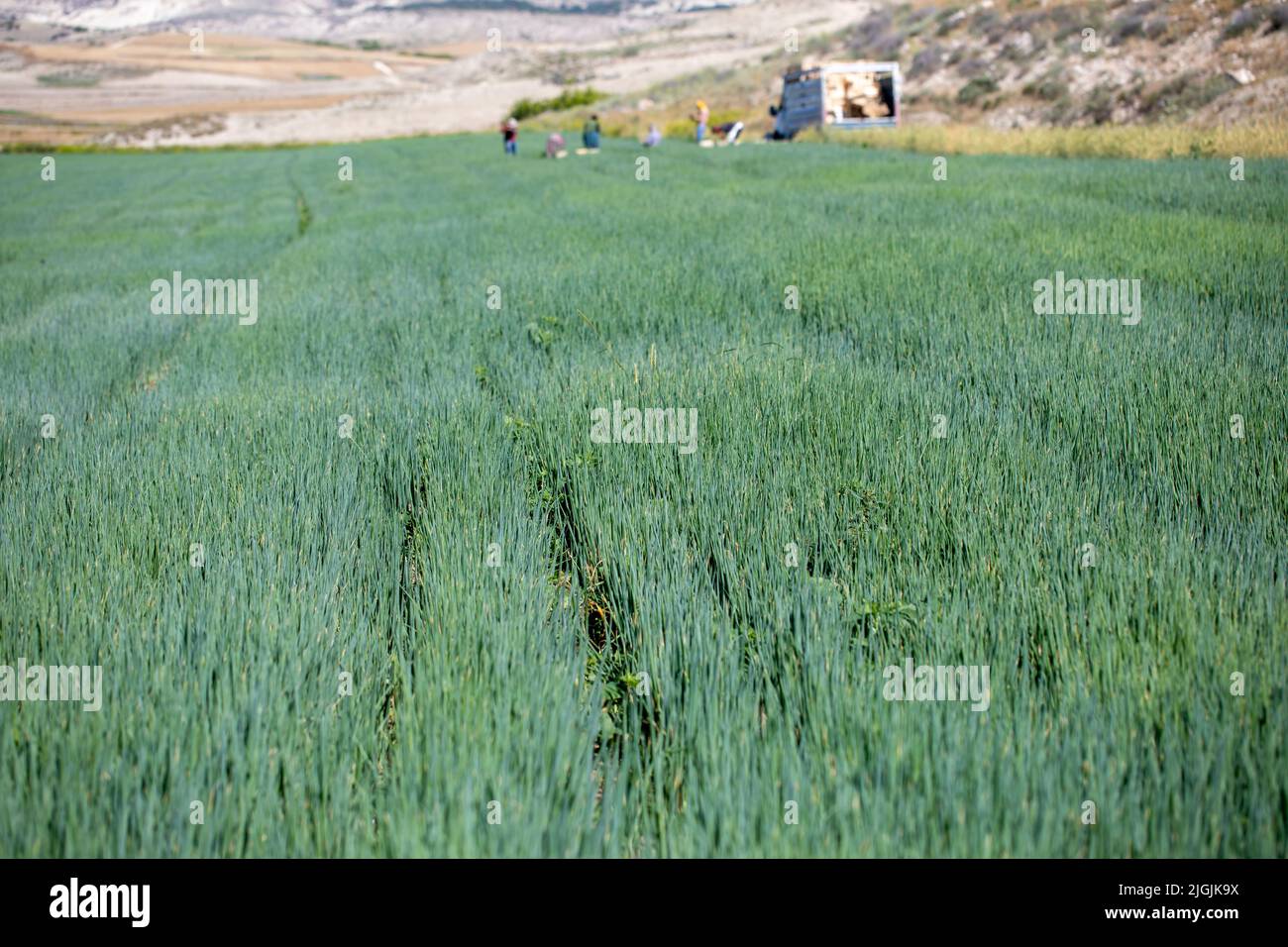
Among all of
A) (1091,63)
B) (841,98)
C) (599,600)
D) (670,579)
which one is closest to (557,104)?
(841,98)

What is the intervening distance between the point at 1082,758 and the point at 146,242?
13524 mm

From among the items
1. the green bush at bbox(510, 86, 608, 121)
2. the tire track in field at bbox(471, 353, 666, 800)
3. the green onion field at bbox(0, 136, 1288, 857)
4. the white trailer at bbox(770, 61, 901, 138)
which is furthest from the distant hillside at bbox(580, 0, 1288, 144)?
the tire track in field at bbox(471, 353, 666, 800)

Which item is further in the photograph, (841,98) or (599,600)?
(841,98)

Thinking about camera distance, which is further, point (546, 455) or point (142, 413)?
point (142, 413)

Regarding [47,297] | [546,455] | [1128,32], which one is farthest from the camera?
[1128,32]

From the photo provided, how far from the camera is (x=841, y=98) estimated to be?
93.1 feet

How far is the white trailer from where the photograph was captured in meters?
27.7

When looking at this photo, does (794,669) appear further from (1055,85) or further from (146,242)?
(1055,85)

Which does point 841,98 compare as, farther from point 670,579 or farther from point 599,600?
point 670,579

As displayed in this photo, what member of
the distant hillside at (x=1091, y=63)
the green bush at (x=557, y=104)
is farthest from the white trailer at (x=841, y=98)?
the green bush at (x=557, y=104)

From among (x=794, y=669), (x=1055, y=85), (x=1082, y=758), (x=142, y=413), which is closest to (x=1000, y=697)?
(x=1082, y=758)

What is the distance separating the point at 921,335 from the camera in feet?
14.0

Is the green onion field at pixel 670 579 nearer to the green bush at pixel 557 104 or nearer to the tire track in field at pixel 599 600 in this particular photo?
the tire track in field at pixel 599 600

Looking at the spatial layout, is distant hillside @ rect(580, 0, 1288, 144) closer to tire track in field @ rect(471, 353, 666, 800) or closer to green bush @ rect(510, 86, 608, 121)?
green bush @ rect(510, 86, 608, 121)
